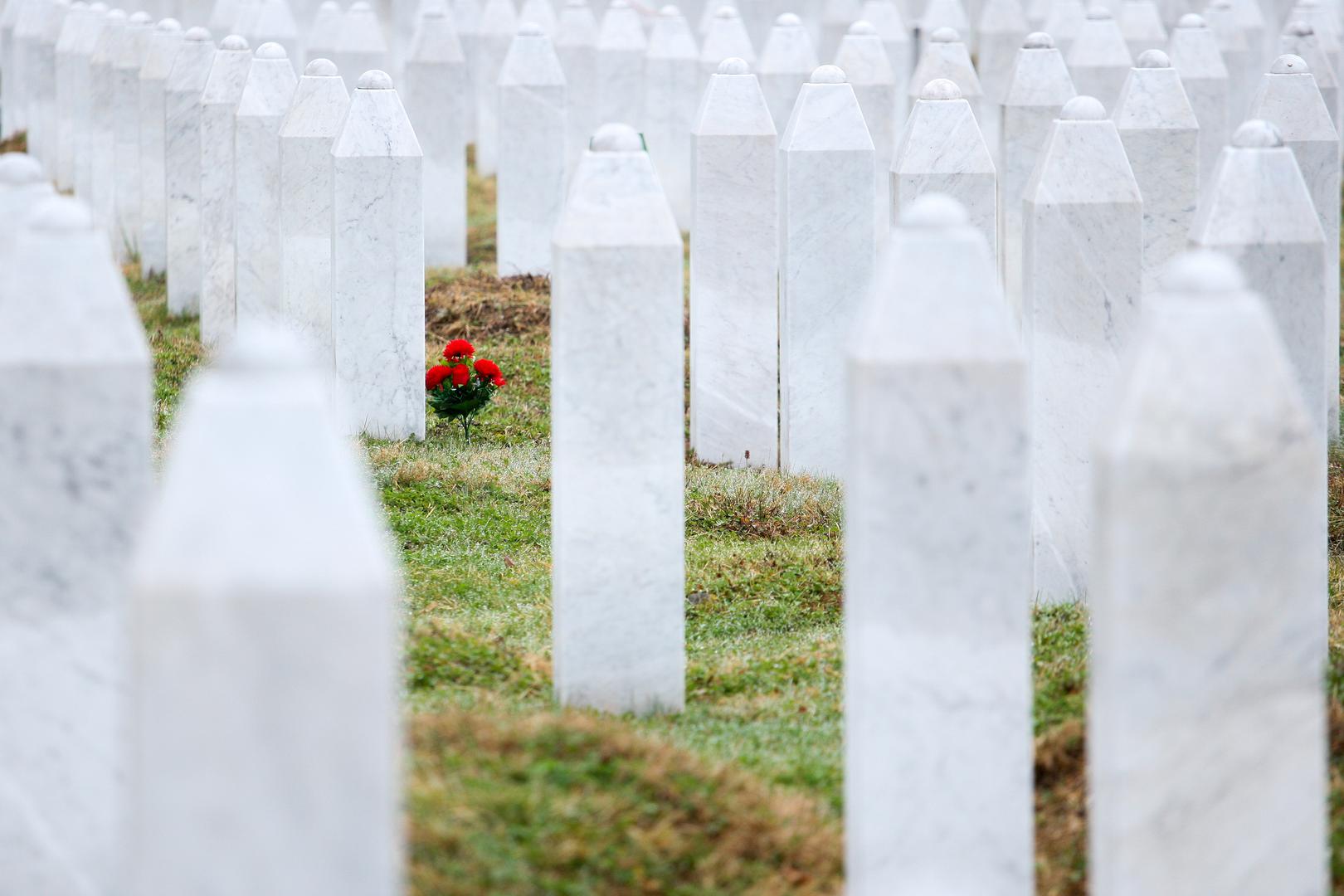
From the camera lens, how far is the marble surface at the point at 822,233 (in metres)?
8.58

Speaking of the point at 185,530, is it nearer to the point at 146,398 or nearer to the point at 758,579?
the point at 146,398

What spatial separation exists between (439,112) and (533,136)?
39.2 inches

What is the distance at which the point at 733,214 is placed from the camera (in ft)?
29.7

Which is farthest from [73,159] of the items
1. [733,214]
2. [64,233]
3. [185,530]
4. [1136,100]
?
[185,530]

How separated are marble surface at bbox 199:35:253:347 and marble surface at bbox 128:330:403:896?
7.36 m

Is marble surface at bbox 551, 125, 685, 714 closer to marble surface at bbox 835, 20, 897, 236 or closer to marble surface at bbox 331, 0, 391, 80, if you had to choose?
marble surface at bbox 835, 20, 897, 236

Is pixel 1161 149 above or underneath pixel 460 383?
above

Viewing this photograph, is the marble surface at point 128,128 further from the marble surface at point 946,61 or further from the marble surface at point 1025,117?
the marble surface at point 1025,117

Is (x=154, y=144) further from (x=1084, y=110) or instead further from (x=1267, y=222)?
(x=1267, y=222)

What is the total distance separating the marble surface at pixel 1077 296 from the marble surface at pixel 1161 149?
2.21 m

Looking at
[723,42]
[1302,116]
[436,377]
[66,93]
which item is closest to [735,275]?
[436,377]

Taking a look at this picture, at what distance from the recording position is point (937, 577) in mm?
4277

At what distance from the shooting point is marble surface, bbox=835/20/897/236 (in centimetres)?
1184

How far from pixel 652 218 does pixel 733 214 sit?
131 inches
